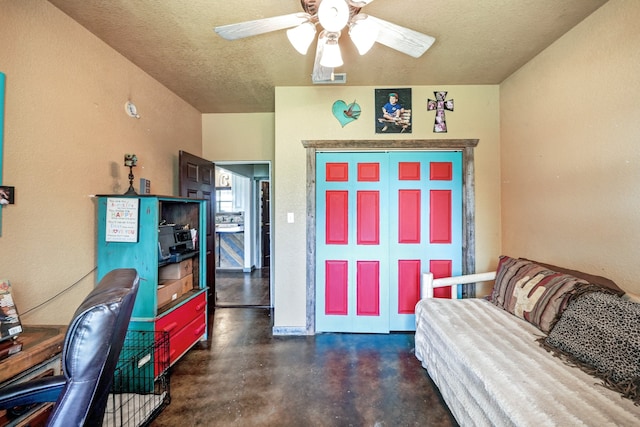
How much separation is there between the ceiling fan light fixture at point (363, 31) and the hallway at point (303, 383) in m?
2.25

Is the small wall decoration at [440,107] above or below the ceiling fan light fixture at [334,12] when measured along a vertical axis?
above

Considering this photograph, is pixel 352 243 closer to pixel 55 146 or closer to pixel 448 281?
pixel 448 281

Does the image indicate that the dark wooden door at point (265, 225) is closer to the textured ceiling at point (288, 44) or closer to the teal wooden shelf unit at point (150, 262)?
the textured ceiling at point (288, 44)

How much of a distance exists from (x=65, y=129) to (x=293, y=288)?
2.25 metres

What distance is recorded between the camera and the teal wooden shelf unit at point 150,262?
6.33ft

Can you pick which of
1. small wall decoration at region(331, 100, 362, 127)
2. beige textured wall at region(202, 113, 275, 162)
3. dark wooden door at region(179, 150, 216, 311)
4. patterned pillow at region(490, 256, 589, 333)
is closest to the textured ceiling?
small wall decoration at region(331, 100, 362, 127)

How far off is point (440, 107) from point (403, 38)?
1.59 m

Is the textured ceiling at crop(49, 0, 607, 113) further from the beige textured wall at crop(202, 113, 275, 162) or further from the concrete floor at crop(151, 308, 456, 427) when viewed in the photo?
the concrete floor at crop(151, 308, 456, 427)

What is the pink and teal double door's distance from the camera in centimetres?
283

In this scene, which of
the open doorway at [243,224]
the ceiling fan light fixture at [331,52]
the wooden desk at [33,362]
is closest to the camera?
the wooden desk at [33,362]

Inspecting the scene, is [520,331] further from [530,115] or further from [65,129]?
[65,129]

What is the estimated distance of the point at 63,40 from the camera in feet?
5.72

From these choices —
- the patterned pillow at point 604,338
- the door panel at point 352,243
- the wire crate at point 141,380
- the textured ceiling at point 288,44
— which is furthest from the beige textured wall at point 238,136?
the patterned pillow at point 604,338

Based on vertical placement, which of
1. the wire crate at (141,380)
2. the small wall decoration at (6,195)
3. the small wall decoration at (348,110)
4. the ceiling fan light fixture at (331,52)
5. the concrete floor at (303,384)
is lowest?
the concrete floor at (303,384)
